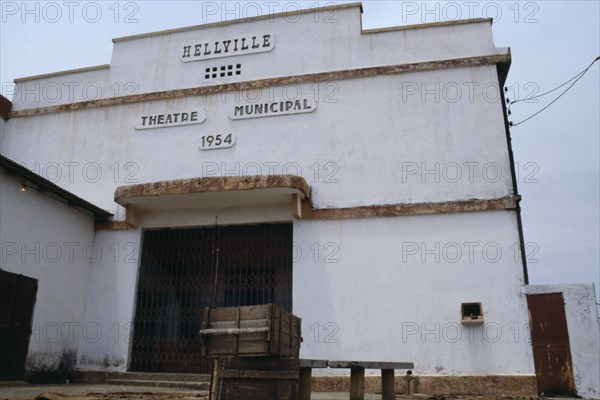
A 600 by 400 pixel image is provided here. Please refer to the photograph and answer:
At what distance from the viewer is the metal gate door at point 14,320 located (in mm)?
9148

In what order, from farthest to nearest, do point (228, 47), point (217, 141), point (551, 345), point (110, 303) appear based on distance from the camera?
point (228, 47) → point (217, 141) → point (110, 303) → point (551, 345)

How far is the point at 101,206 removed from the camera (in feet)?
38.4

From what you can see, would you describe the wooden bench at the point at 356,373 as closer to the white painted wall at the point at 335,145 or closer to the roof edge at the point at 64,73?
the white painted wall at the point at 335,145

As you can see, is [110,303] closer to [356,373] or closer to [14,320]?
[14,320]

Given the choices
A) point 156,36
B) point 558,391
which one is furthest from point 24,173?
point 558,391

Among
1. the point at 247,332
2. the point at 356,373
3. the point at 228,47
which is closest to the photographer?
the point at 247,332

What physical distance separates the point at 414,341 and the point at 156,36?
30.4ft

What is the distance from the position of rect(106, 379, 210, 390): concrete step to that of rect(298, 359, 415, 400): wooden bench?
3.54 meters

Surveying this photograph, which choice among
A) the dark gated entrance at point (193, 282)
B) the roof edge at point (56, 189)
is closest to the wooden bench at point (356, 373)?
the dark gated entrance at point (193, 282)

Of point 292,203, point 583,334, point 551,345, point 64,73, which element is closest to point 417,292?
point 551,345

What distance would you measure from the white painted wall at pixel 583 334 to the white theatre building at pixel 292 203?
0.03 meters

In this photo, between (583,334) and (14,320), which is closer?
(583,334)

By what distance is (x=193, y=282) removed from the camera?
36.3ft

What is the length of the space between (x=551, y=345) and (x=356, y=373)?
12.7 feet
